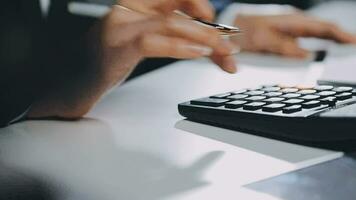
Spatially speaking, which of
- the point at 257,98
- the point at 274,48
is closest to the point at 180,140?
the point at 257,98

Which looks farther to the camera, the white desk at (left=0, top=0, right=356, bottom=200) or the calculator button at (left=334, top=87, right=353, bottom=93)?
the calculator button at (left=334, top=87, right=353, bottom=93)

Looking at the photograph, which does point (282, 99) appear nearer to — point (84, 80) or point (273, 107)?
point (273, 107)

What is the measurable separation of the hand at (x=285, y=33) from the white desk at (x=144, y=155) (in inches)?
11.8

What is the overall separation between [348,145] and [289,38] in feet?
1.45

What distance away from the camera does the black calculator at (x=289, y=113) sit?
0.36m

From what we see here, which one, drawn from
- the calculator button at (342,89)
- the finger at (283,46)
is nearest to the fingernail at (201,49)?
the calculator button at (342,89)

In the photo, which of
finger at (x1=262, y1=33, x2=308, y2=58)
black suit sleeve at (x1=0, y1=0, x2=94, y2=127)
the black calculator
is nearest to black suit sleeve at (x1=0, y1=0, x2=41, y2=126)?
black suit sleeve at (x1=0, y1=0, x2=94, y2=127)

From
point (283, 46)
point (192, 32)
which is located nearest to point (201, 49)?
point (192, 32)

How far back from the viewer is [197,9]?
1.81 ft

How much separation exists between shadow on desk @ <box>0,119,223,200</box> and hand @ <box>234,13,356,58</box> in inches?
15.8

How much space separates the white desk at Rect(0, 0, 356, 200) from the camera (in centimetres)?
31

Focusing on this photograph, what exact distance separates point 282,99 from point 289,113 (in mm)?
33

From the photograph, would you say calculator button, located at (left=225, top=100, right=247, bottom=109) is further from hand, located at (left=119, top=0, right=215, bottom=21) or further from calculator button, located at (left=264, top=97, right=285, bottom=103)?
hand, located at (left=119, top=0, right=215, bottom=21)

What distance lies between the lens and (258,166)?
34 centimetres
